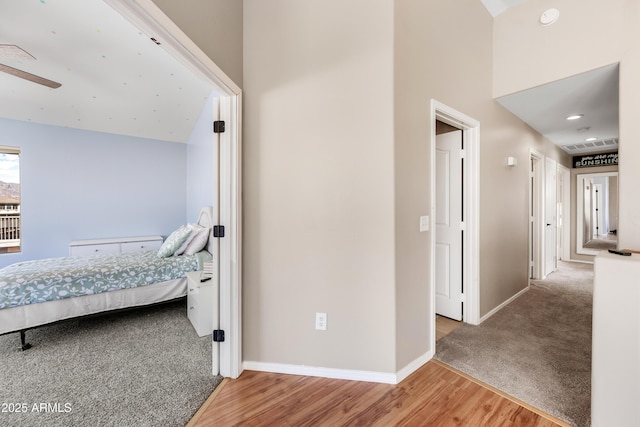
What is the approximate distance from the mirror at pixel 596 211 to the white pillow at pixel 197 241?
24.4 feet

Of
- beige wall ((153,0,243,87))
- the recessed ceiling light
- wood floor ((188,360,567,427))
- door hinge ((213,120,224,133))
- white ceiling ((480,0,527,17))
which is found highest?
white ceiling ((480,0,527,17))

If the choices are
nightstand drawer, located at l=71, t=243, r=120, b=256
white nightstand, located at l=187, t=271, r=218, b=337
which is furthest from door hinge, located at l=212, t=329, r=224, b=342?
nightstand drawer, located at l=71, t=243, r=120, b=256

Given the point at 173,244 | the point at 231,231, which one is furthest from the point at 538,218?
the point at 173,244

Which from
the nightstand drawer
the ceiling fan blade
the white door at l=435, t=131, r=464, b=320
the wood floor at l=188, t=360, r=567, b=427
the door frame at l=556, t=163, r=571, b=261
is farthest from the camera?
the door frame at l=556, t=163, r=571, b=261

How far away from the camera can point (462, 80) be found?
2.41 meters

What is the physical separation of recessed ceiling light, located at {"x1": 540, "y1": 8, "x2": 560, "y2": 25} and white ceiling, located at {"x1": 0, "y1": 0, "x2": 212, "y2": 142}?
3.48 metres

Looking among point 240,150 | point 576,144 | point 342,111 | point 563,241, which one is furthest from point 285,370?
point 563,241

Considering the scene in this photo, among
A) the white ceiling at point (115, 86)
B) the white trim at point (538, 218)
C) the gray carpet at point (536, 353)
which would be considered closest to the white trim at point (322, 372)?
the gray carpet at point (536, 353)

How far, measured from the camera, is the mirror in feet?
18.1

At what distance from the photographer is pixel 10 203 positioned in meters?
3.79

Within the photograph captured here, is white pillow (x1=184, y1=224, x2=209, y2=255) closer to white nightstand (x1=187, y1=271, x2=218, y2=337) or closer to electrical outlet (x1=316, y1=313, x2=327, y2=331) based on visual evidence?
white nightstand (x1=187, y1=271, x2=218, y2=337)

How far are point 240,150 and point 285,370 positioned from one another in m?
1.66

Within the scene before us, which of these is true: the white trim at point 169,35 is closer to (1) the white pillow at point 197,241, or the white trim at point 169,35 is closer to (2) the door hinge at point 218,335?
(2) the door hinge at point 218,335

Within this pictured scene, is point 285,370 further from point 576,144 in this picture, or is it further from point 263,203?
point 576,144
